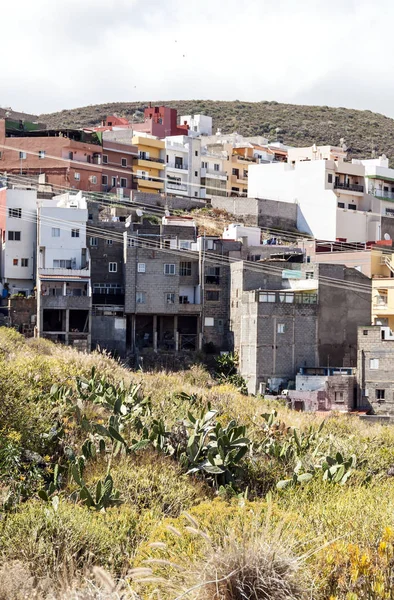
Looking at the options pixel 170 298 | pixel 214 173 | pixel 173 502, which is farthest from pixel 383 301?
pixel 173 502

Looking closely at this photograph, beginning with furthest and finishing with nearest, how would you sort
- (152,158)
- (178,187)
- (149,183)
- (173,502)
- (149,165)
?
(178,187) < (152,158) < (149,165) < (149,183) < (173,502)

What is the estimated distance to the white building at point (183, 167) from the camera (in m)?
75.8

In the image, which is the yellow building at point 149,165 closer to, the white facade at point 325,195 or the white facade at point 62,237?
the white facade at point 325,195

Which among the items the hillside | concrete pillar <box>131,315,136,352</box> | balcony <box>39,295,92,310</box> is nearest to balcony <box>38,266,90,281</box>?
balcony <box>39,295,92,310</box>

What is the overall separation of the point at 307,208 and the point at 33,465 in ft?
190

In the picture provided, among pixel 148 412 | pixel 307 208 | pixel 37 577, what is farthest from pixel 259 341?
pixel 37 577

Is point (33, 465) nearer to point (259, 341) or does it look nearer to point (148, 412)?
point (148, 412)

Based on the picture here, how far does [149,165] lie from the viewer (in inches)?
2923

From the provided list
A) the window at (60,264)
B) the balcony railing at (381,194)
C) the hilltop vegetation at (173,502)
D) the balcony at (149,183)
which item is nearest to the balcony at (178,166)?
the balcony at (149,183)

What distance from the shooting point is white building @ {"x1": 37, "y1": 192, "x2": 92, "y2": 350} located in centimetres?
5022

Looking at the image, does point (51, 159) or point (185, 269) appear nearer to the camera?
point (185, 269)

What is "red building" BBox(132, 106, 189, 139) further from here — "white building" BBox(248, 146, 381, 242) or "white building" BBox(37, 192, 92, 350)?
"white building" BBox(37, 192, 92, 350)

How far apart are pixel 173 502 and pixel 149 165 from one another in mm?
61564

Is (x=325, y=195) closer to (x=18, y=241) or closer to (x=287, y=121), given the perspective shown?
(x=18, y=241)
